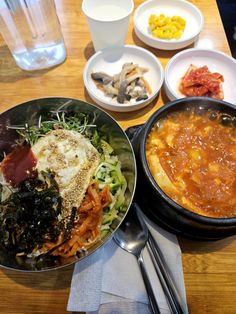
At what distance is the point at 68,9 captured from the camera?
5.85 ft

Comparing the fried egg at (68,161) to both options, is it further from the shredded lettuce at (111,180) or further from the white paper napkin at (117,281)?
the white paper napkin at (117,281)

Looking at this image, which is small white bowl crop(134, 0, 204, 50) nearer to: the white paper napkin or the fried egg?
the fried egg

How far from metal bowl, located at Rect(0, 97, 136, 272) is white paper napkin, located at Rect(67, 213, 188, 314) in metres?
0.08

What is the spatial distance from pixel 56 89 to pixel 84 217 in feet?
2.62

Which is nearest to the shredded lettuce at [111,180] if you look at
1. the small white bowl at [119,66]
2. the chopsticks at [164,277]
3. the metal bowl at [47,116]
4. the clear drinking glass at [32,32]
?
the metal bowl at [47,116]

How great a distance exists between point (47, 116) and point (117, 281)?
2.53 feet

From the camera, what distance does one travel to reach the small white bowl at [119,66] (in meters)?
1.33

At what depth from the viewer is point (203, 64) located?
154cm

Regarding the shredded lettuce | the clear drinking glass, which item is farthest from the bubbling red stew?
the clear drinking glass

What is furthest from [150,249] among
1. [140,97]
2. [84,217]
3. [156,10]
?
[156,10]

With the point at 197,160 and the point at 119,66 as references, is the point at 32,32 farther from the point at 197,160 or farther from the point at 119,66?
the point at 197,160

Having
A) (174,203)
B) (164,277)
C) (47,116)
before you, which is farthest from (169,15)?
(164,277)

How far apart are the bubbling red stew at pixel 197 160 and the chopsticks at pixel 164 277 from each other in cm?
21

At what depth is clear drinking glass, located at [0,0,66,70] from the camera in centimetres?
A: 134
